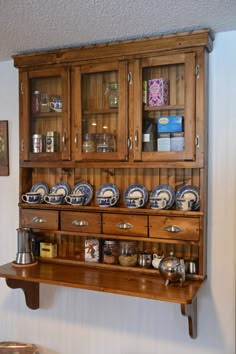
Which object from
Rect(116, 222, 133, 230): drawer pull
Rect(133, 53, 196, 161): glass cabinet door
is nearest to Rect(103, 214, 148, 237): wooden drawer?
Rect(116, 222, 133, 230): drawer pull

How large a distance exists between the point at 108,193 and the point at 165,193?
35cm

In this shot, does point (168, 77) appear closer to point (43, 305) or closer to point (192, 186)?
point (192, 186)

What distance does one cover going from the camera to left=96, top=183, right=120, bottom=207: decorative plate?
1999 mm

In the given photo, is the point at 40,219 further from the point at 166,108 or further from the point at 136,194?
the point at 166,108

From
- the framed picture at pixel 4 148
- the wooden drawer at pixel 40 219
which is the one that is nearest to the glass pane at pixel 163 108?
the wooden drawer at pixel 40 219

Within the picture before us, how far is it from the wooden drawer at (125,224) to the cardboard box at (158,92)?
633 mm

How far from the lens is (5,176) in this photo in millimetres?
2396

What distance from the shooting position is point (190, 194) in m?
1.90

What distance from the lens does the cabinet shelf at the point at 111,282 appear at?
1662 millimetres

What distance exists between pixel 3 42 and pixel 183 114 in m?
1.10

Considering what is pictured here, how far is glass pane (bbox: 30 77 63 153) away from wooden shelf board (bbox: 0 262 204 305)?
0.72 m

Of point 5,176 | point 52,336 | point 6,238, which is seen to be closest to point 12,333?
point 52,336

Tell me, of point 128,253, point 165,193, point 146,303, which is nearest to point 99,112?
point 165,193

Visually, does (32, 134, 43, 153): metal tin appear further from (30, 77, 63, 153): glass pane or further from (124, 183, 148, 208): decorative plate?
(124, 183, 148, 208): decorative plate
